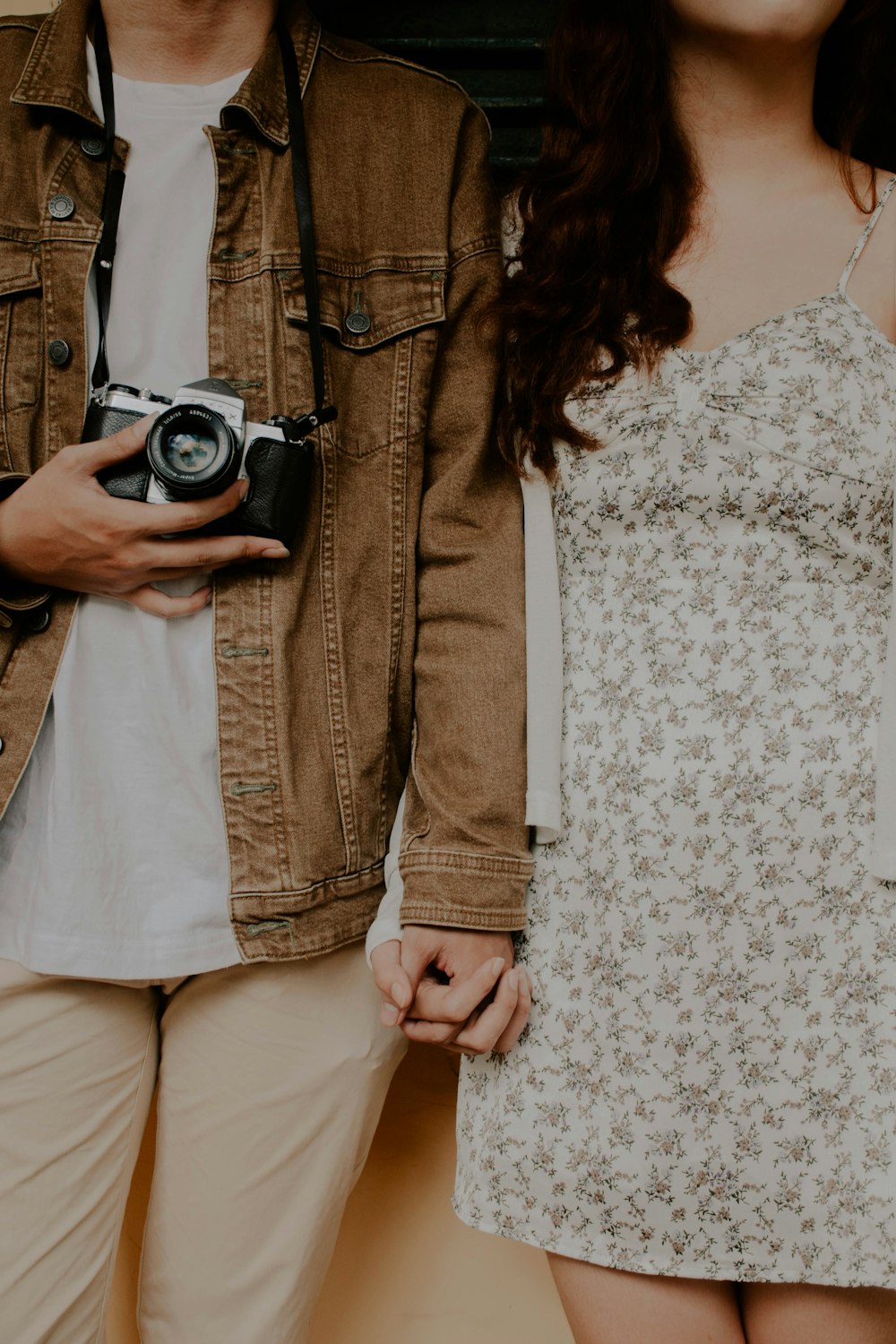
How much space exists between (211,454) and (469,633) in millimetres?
315

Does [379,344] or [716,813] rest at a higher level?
[379,344]

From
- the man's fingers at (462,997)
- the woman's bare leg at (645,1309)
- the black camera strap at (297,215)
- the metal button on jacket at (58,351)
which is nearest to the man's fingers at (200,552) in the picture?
the black camera strap at (297,215)

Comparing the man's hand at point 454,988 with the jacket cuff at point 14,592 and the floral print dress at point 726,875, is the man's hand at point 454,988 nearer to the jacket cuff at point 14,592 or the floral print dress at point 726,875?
the floral print dress at point 726,875

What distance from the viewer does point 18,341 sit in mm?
1115

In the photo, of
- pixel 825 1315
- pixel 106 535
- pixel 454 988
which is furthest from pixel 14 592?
pixel 825 1315

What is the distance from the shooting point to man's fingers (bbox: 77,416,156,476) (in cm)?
101

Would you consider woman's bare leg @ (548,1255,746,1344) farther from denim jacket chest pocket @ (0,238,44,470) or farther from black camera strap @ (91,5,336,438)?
denim jacket chest pocket @ (0,238,44,470)

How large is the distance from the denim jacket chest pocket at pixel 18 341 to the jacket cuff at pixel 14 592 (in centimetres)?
3

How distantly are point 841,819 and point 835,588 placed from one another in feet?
0.73

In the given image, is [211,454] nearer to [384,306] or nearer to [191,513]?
[191,513]

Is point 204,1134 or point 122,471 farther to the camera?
point 204,1134

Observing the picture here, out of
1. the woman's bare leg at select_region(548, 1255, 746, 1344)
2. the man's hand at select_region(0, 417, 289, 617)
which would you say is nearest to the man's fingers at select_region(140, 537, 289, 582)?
the man's hand at select_region(0, 417, 289, 617)

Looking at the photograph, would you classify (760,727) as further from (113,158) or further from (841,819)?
(113,158)

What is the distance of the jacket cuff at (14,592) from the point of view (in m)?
1.08
